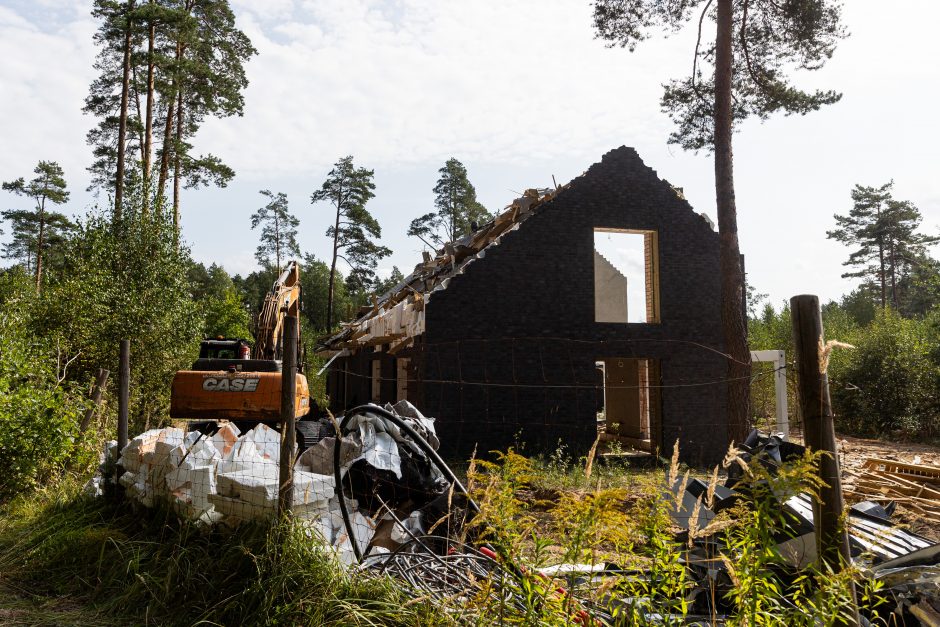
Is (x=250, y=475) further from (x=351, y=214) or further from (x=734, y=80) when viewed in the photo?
(x=351, y=214)

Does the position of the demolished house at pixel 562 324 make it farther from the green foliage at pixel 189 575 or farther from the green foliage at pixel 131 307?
the green foliage at pixel 189 575

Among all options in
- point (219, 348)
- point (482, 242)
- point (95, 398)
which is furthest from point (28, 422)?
point (482, 242)

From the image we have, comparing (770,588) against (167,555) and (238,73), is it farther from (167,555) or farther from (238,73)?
(238,73)

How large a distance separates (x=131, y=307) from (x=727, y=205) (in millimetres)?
13194

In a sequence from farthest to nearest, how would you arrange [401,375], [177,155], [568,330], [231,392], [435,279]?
1. [177,155]
2. [401,375]
3. [435,279]
4. [568,330]
5. [231,392]

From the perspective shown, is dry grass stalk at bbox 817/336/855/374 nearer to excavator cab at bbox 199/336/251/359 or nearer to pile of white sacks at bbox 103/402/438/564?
pile of white sacks at bbox 103/402/438/564

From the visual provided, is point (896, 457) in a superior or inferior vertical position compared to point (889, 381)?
inferior

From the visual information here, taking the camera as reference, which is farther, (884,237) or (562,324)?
(884,237)

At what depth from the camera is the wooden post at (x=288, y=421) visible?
447cm

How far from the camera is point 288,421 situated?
15.6ft

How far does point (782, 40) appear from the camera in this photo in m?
12.9

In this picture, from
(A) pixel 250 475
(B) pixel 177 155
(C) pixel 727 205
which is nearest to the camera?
(A) pixel 250 475

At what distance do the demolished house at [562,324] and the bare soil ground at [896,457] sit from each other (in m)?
2.86

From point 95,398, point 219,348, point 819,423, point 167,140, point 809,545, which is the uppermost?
point 167,140
